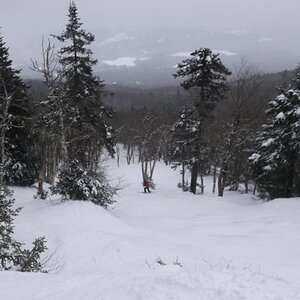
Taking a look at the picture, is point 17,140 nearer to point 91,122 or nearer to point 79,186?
point 91,122

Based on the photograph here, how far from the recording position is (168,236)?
1355 cm

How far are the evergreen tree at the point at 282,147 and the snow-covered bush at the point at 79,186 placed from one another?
401 inches

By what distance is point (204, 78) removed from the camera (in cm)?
2552

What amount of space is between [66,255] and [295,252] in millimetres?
6816

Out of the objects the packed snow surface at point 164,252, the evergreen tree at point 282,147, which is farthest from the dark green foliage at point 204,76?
the packed snow surface at point 164,252

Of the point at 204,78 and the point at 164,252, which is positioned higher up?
the point at 204,78

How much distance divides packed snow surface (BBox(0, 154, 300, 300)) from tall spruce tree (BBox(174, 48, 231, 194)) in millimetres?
6974

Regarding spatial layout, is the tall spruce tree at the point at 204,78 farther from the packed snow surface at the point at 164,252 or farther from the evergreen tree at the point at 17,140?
the evergreen tree at the point at 17,140

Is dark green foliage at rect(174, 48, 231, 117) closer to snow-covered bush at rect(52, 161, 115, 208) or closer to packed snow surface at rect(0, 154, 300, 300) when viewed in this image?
packed snow surface at rect(0, 154, 300, 300)

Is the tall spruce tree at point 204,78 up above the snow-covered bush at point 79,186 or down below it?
above

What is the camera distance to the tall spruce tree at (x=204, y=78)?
83.2ft

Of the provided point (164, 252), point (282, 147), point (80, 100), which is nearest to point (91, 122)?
point (80, 100)

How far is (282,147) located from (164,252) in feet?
44.0

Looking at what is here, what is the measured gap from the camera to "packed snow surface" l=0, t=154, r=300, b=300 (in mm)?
5039
